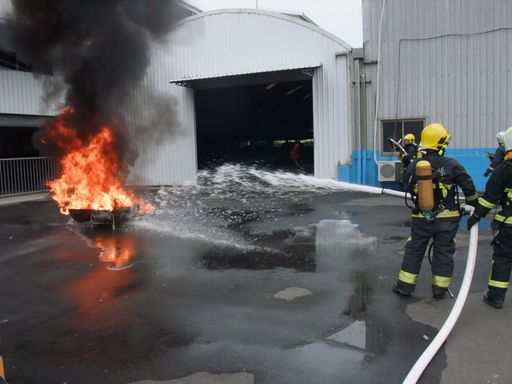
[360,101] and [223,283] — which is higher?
[360,101]

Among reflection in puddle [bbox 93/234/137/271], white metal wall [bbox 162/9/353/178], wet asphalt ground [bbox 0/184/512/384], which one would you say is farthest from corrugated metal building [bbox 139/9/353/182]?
reflection in puddle [bbox 93/234/137/271]

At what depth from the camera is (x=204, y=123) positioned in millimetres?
25875

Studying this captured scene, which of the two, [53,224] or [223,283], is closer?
[223,283]

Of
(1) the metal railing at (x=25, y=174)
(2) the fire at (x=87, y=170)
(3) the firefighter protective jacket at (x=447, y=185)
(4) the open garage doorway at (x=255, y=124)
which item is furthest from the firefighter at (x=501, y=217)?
(4) the open garage doorway at (x=255, y=124)

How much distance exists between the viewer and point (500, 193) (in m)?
4.30

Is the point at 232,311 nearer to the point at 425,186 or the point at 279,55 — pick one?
the point at 425,186

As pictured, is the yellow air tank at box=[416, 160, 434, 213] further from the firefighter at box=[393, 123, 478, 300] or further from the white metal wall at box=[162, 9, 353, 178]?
the white metal wall at box=[162, 9, 353, 178]

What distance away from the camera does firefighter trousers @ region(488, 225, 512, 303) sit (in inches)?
169

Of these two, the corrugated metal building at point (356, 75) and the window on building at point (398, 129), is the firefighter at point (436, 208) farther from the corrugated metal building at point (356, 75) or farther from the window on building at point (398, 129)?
the corrugated metal building at point (356, 75)

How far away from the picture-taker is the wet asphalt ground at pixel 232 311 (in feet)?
10.8

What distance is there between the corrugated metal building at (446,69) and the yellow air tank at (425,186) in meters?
9.30

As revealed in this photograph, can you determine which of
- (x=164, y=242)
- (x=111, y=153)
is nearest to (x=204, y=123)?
(x=111, y=153)

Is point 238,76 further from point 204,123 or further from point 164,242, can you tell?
point 204,123

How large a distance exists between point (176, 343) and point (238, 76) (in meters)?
12.4
